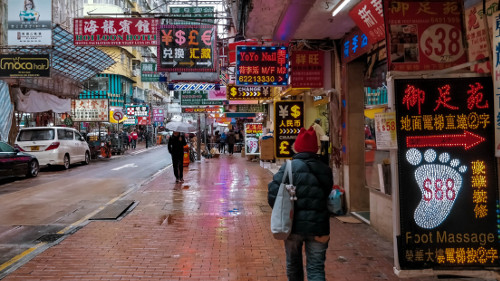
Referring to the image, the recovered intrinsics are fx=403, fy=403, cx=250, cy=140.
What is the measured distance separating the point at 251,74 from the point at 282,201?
7167 millimetres

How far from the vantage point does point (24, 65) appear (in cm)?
1590

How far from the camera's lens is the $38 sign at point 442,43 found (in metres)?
4.08

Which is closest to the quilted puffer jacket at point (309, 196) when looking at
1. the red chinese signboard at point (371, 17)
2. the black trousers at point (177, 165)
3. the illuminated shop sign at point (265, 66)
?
the red chinese signboard at point (371, 17)

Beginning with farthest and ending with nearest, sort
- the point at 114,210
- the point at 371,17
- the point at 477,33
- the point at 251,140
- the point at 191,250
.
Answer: the point at 251,140 < the point at 114,210 < the point at 191,250 < the point at 371,17 < the point at 477,33

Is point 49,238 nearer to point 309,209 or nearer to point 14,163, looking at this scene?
point 309,209

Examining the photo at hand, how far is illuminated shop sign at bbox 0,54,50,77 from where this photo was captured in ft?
51.6

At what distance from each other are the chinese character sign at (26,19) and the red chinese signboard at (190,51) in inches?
231

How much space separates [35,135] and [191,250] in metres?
14.2

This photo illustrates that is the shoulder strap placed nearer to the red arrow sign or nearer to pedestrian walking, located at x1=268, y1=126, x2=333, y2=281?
pedestrian walking, located at x1=268, y1=126, x2=333, y2=281

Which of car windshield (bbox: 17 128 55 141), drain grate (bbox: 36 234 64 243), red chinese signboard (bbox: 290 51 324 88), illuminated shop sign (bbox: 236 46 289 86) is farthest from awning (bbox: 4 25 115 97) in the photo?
drain grate (bbox: 36 234 64 243)

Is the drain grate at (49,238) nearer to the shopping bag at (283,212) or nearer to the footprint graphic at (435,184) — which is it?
the shopping bag at (283,212)

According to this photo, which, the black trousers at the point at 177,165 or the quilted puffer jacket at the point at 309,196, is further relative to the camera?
the black trousers at the point at 177,165

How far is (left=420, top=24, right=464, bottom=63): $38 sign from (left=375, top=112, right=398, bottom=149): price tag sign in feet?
2.77

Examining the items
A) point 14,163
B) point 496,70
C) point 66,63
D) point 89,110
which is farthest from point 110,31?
point 89,110
